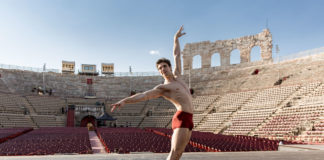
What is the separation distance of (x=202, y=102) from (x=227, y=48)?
762 inches

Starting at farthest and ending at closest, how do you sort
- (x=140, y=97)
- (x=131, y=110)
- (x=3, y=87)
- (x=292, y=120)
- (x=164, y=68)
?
(x=131, y=110)
(x=3, y=87)
(x=292, y=120)
(x=164, y=68)
(x=140, y=97)

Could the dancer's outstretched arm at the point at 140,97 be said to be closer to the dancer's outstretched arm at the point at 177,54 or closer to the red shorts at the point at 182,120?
the red shorts at the point at 182,120

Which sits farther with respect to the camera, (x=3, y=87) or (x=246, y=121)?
(x=3, y=87)

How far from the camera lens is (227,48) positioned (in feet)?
180

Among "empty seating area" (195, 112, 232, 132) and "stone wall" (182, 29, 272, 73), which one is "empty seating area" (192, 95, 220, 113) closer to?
"empty seating area" (195, 112, 232, 132)

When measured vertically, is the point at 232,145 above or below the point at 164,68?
below

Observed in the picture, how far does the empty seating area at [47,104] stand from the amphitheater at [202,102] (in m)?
0.14

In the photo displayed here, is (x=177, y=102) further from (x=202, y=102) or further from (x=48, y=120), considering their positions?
(x=48, y=120)

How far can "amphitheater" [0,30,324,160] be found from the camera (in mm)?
23312

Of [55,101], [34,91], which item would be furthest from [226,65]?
[34,91]

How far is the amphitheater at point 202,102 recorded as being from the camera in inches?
918

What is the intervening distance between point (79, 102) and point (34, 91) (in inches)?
315

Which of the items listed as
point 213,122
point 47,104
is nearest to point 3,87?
point 47,104

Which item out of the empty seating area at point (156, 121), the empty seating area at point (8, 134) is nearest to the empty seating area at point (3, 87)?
the empty seating area at point (8, 134)
